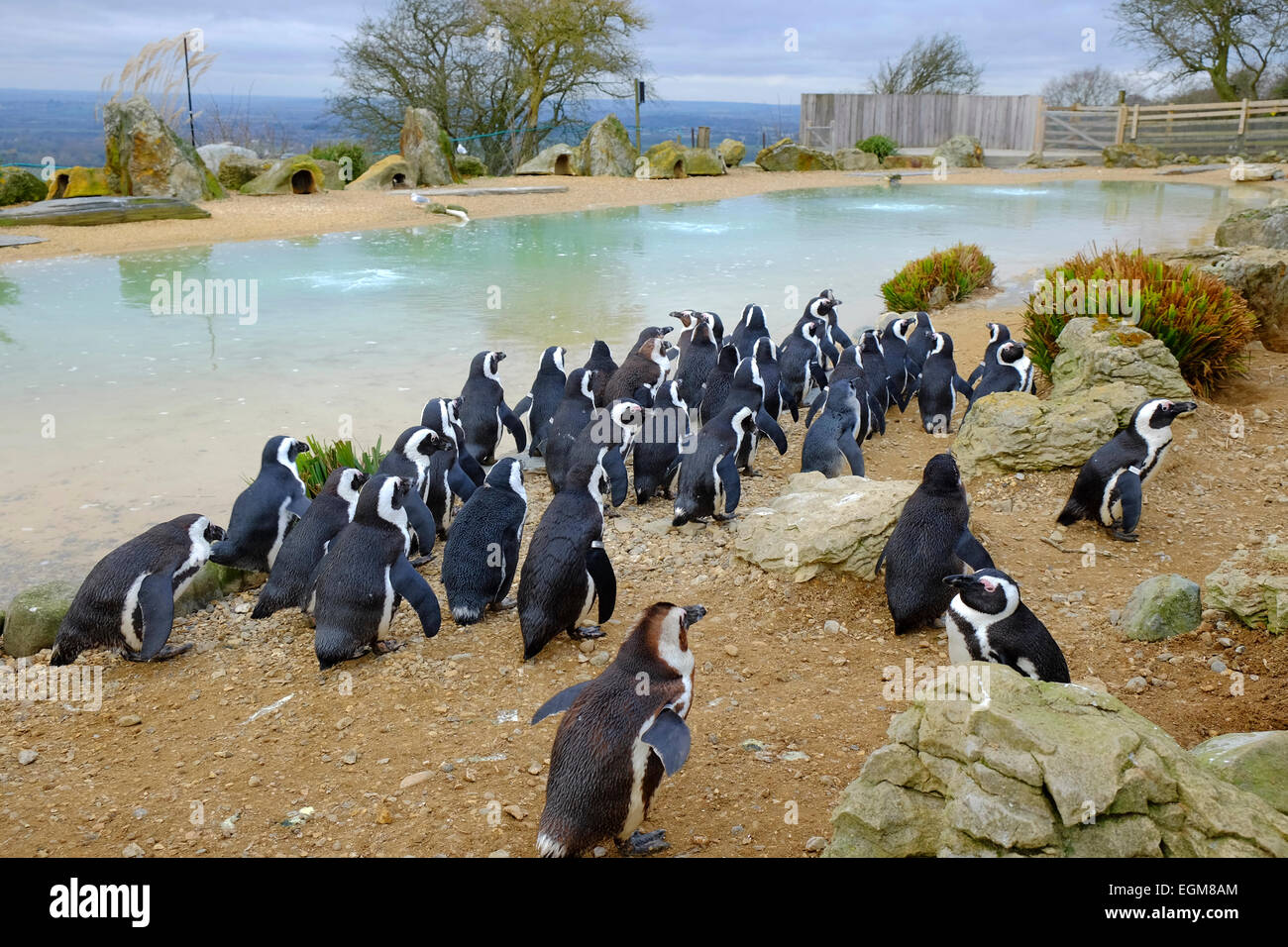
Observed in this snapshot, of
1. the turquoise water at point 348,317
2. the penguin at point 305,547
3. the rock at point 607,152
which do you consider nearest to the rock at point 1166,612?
the penguin at point 305,547

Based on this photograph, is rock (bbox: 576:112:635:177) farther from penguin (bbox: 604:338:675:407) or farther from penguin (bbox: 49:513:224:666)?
penguin (bbox: 49:513:224:666)

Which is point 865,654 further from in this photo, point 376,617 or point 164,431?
point 164,431

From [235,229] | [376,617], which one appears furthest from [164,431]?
[235,229]

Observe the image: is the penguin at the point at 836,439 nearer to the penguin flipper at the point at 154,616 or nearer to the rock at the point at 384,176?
the penguin flipper at the point at 154,616

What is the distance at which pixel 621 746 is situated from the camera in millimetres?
2453

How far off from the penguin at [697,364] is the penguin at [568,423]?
1.24 meters

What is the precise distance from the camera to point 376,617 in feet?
12.2

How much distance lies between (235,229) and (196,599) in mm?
12964

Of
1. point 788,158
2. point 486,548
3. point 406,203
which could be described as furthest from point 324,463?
point 788,158

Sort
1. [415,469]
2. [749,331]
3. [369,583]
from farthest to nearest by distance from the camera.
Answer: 1. [749,331]
2. [415,469]
3. [369,583]

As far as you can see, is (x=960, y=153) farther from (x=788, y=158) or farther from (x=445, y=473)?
(x=445, y=473)

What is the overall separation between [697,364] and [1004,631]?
4.10m

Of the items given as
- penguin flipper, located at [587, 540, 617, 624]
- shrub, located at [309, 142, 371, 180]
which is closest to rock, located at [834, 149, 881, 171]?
shrub, located at [309, 142, 371, 180]

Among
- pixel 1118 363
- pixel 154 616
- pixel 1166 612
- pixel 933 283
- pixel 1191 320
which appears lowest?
pixel 154 616
